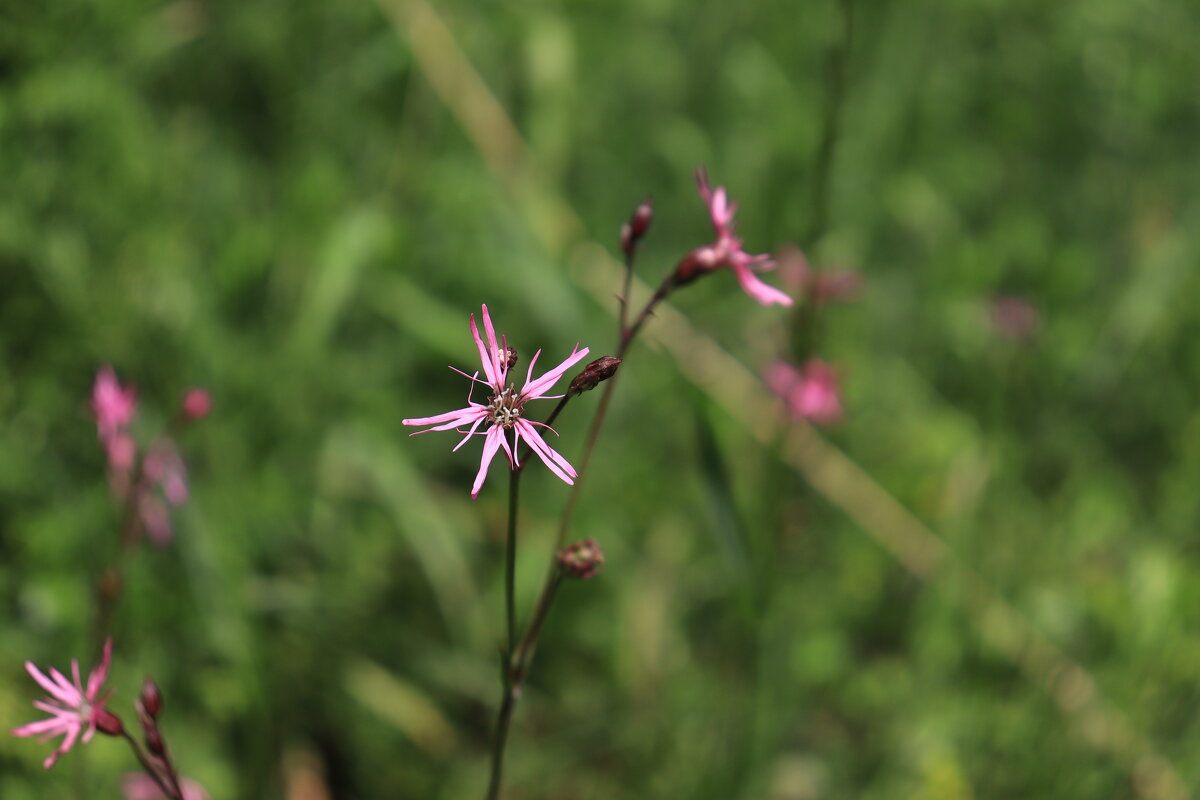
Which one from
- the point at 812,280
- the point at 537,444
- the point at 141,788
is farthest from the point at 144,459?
the point at 812,280

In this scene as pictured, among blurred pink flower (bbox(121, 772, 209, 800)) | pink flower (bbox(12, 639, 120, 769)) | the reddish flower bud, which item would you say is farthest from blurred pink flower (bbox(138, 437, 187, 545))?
pink flower (bbox(12, 639, 120, 769))

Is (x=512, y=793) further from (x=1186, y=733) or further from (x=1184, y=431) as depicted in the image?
(x=1184, y=431)

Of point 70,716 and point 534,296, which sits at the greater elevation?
point 534,296

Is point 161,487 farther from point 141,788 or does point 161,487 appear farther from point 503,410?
point 503,410

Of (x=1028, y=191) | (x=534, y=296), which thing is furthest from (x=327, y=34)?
(x=1028, y=191)

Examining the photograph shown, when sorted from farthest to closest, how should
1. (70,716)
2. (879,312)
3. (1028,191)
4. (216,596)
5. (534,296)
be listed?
1. (1028,191)
2. (879,312)
3. (534,296)
4. (216,596)
5. (70,716)

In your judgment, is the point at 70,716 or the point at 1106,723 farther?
the point at 1106,723

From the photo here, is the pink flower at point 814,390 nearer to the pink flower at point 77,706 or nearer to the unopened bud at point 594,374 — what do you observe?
the unopened bud at point 594,374

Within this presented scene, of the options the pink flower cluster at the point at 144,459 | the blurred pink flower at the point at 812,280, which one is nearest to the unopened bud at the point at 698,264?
the blurred pink flower at the point at 812,280
